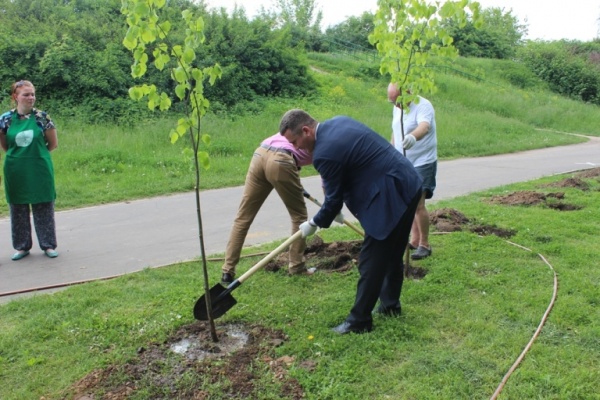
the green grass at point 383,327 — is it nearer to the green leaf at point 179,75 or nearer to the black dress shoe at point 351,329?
the black dress shoe at point 351,329

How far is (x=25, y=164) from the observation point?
18.9 ft

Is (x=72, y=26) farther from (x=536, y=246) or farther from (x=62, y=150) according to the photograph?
(x=536, y=246)

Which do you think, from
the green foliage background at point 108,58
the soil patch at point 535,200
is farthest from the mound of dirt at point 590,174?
the green foliage background at point 108,58

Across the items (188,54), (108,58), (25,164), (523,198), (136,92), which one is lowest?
(523,198)

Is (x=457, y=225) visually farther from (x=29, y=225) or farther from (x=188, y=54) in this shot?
(x=29, y=225)

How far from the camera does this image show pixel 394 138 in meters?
5.76

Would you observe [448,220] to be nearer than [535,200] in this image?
Yes

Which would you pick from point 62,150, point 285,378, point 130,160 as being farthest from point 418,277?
point 62,150

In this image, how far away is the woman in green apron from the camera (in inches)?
224

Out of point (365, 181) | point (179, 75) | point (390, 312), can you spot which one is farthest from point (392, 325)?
point (179, 75)

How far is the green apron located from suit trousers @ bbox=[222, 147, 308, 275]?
7.78 feet

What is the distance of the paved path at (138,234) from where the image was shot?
5.61 metres

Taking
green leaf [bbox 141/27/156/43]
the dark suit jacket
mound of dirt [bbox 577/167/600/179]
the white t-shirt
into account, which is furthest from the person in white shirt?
mound of dirt [bbox 577/167/600/179]

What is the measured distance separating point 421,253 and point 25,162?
442 cm
